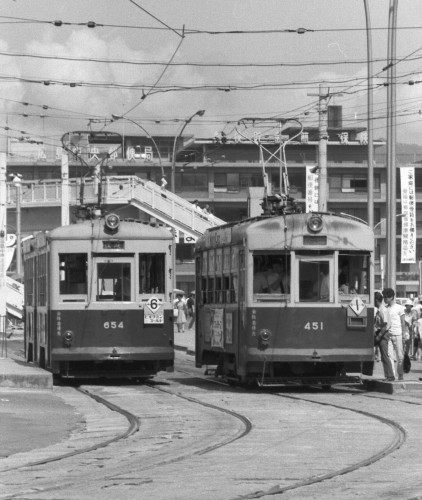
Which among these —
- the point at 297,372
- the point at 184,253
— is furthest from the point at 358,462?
the point at 184,253

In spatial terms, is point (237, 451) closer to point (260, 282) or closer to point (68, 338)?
point (260, 282)

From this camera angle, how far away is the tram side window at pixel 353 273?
72.3 ft

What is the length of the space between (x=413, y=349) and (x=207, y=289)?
10758 millimetres

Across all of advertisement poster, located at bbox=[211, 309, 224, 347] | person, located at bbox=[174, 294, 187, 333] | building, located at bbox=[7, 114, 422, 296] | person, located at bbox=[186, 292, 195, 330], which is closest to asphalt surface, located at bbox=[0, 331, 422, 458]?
advertisement poster, located at bbox=[211, 309, 224, 347]

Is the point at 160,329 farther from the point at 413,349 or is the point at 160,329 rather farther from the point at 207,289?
the point at 413,349

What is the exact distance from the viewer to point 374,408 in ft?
60.5

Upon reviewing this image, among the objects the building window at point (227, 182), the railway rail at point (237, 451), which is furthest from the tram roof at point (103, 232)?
the building window at point (227, 182)

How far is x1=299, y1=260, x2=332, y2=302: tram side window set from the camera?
862 inches

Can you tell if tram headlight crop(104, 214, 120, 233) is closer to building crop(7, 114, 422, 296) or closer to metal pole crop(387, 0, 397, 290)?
metal pole crop(387, 0, 397, 290)

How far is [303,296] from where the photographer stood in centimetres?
2189

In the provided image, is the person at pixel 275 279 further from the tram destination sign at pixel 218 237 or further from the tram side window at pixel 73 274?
the tram side window at pixel 73 274

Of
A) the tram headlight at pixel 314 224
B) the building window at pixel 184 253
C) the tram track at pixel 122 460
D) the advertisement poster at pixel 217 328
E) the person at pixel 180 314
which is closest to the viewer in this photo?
the tram track at pixel 122 460

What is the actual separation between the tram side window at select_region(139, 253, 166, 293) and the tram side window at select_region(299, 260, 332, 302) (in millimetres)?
3046

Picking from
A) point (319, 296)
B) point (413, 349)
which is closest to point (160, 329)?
point (319, 296)
